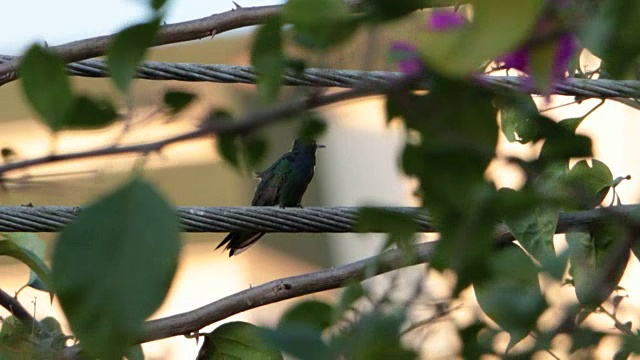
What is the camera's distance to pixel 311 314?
555 millimetres

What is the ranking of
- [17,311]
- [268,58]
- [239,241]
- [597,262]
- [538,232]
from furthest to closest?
1. [239,241]
2. [17,311]
3. [597,262]
4. [538,232]
5. [268,58]

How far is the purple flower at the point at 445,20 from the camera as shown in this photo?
427 mm

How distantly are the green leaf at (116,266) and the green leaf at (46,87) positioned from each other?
0.07 m

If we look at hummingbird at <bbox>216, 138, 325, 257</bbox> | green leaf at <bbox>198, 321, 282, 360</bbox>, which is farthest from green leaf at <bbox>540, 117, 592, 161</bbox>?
hummingbird at <bbox>216, 138, 325, 257</bbox>

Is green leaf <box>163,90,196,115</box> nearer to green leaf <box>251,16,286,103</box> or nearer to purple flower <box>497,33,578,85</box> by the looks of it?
green leaf <box>251,16,286,103</box>

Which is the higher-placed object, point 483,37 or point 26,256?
point 483,37

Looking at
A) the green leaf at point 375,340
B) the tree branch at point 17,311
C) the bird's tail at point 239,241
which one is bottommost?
the bird's tail at point 239,241

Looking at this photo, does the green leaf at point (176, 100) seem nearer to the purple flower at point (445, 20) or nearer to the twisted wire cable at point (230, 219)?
the purple flower at point (445, 20)

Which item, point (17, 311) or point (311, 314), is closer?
point (311, 314)

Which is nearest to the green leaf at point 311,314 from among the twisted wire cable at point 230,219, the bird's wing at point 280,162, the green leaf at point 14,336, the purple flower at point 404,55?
the purple flower at point 404,55

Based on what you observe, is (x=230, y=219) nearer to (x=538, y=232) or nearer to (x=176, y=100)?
(x=538, y=232)

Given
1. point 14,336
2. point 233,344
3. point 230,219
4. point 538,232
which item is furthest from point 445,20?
point 230,219

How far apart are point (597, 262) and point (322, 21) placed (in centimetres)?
94

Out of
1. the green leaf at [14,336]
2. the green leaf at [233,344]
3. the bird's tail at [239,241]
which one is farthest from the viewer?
the bird's tail at [239,241]
